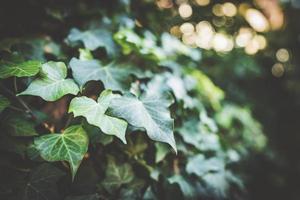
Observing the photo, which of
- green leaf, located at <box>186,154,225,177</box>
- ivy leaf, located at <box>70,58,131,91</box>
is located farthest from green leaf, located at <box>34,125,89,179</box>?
green leaf, located at <box>186,154,225,177</box>

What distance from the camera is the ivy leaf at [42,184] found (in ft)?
2.94

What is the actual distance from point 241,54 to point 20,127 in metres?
2.53

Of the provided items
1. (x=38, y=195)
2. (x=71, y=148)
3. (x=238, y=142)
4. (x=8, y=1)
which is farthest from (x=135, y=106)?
(x=238, y=142)

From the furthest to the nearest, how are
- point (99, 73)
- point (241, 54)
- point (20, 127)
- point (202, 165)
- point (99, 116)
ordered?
1. point (241, 54)
2. point (202, 165)
3. point (99, 73)
4. point (20, 127)
5. point (99, 116)

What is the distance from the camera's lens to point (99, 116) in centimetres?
87

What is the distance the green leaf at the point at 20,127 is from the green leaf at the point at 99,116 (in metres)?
0.28

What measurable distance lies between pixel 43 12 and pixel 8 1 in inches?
7.1

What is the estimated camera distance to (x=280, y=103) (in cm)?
378

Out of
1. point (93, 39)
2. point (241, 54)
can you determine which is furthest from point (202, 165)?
point (241, 54)

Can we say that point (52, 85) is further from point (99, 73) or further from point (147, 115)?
point (147, 115)

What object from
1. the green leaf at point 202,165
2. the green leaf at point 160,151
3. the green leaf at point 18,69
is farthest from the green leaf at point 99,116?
the green leaf at point 202,165

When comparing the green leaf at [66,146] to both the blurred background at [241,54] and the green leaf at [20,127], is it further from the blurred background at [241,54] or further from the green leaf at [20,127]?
the blurred background at [241,54]

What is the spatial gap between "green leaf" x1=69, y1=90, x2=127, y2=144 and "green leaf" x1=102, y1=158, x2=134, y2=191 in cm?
40

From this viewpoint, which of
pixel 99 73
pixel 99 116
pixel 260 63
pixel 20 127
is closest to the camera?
pixel 99 116
